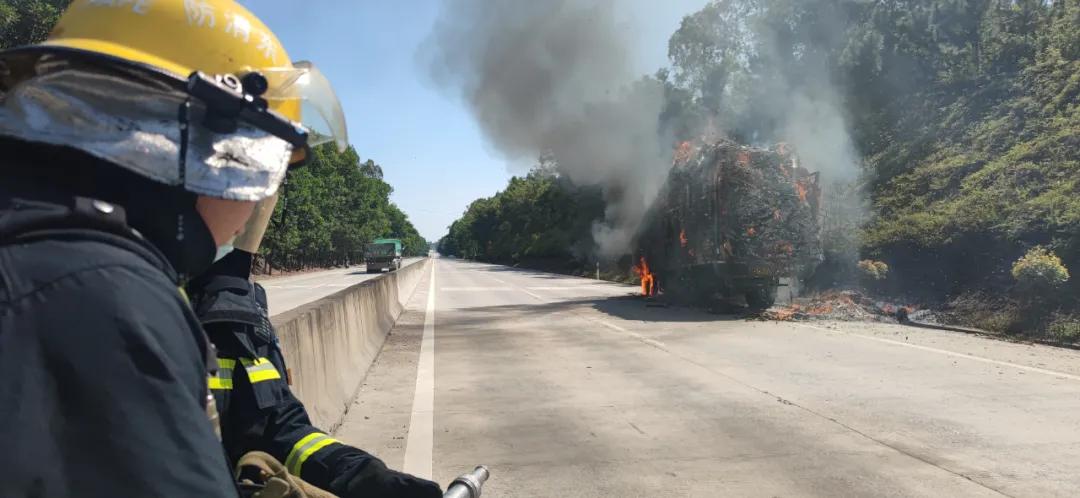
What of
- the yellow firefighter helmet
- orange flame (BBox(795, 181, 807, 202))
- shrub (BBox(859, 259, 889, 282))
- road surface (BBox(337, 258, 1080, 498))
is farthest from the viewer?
shrub (BBox(859, 259, 889, 282))

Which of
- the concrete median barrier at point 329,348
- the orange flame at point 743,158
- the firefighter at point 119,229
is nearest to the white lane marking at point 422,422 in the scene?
the concrete median barrier at point 329,348

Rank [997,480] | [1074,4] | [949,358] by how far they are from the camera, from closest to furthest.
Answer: [997,480] < [949,358] < [1074,4]

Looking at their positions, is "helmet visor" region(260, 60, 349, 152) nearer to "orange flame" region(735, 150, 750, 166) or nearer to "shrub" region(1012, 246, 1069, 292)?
"shrub" region(1012, 246, 1069, 292)

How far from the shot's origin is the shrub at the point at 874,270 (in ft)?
57.0

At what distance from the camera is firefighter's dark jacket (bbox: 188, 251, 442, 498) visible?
1.72 m

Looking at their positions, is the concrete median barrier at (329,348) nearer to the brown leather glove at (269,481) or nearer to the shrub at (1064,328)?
the brown leather glove at (269,481)

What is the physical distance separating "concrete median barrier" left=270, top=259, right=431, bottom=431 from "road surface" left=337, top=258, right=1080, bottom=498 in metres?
0.28

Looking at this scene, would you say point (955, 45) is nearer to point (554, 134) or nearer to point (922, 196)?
point (922, 196)

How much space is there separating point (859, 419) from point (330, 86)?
19.3 feet

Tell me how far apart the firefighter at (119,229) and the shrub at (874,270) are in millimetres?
18395

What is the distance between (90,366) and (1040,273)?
48.6 feet

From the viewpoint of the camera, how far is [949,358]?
371 inches

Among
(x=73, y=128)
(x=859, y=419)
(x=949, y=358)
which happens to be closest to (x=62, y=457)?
(x=73, y=128)

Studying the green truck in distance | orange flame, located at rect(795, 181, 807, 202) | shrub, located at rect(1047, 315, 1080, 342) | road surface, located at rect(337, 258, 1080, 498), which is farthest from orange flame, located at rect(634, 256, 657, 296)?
the green truck in distance
